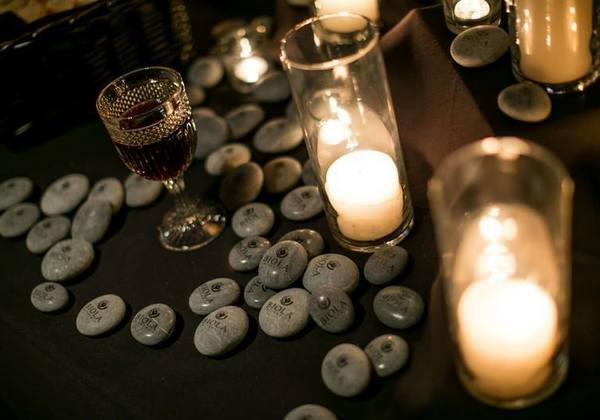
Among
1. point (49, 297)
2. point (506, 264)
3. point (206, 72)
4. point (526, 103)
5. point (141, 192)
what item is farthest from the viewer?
point (206, 72)

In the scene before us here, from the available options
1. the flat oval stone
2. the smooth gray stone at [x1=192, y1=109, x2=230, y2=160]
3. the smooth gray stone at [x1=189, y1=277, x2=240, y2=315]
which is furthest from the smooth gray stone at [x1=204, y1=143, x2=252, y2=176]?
the smooth gray stone at [x1=189, y1=277, x2=240, y2=315]

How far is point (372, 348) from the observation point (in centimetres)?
62

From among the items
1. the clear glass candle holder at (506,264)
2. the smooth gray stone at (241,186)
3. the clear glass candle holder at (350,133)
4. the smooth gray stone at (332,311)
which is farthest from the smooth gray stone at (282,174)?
the clear glass candle holder at (506,264)

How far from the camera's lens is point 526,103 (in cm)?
67

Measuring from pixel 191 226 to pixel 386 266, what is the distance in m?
0.27

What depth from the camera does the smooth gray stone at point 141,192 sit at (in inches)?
35.7

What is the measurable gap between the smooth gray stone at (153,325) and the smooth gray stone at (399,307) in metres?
0.22

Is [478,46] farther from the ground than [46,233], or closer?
farther from the ground

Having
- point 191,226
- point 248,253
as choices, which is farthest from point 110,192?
point 248,253

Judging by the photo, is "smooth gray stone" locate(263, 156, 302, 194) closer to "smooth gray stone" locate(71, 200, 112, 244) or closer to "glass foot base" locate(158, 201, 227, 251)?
"glass foot base" locate(158, 201, 227, 251)

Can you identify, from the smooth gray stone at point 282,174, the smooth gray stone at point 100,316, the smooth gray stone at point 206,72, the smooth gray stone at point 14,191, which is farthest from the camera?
the smooth gray stone at point 206,72

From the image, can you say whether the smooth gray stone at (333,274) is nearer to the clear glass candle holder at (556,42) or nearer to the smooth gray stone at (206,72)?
the clear glass candle holder at (556,42)

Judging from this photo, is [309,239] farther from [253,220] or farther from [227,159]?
[227,159]

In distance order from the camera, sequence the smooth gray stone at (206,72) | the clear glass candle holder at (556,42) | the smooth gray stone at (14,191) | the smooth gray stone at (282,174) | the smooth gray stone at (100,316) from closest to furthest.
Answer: the clear glass candle holder at (556,42), the smooth gray stone at (100,316), the smooth gray stone at (282,174), the smooth gray stone at (14,191), the smooth gray stone at (206,72)
